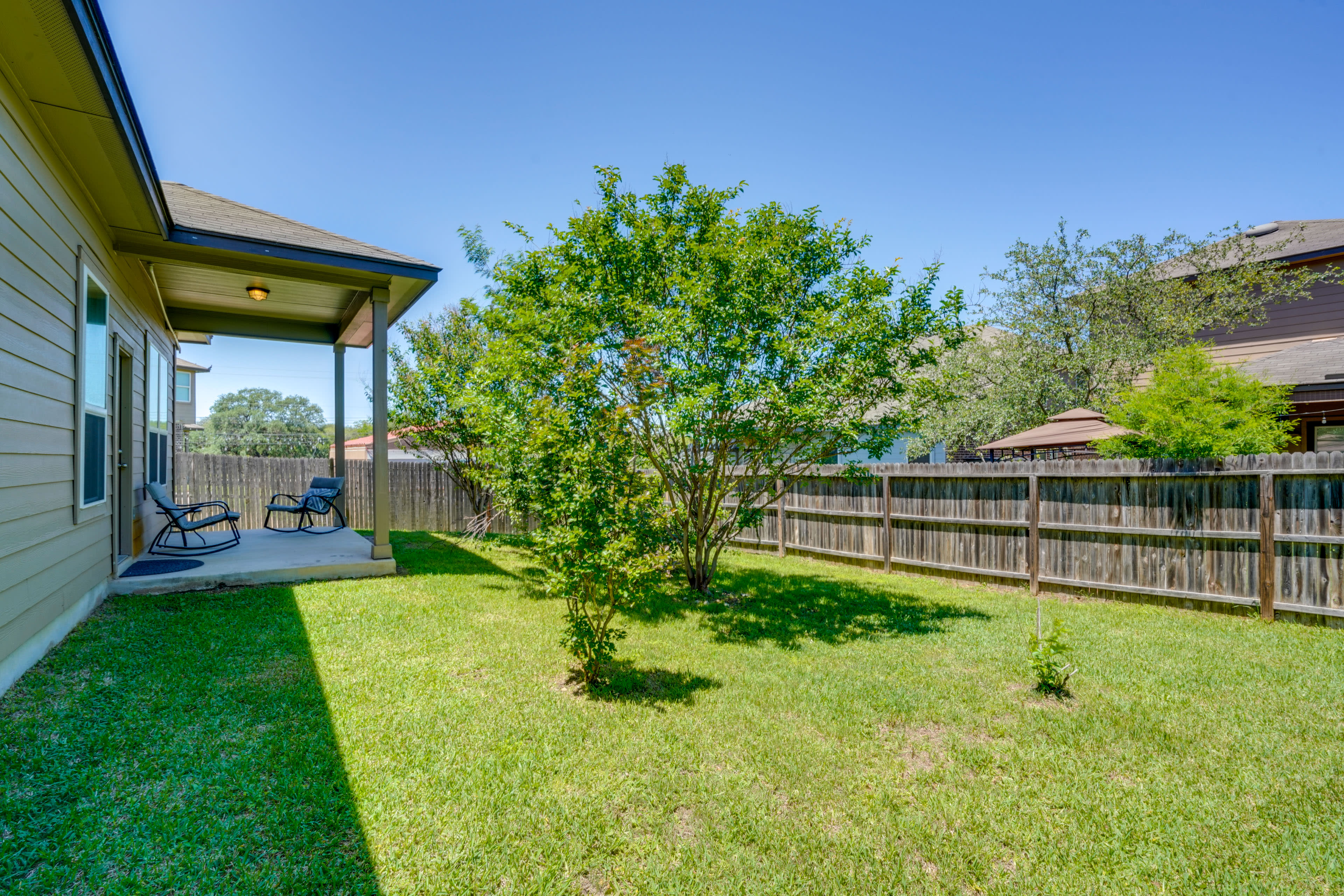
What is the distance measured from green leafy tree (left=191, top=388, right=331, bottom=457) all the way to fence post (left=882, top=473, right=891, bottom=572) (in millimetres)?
32070

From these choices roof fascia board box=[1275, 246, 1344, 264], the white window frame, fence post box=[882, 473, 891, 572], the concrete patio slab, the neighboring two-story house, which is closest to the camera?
the white window frame

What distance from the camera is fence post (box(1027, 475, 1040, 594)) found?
6.61m

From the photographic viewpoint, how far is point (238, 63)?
6.80 meters

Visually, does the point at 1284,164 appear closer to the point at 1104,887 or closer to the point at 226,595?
the point at 1104,887

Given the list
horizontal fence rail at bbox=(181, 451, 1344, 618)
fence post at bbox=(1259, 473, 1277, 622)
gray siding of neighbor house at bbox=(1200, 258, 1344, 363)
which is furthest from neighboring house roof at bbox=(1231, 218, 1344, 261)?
fence post at bbox=(1259, 473, 1277, 622)

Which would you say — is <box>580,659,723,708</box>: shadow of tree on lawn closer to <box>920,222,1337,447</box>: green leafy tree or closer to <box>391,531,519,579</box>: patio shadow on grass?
<box>391,531,519,579</box>: patio shadow on grass

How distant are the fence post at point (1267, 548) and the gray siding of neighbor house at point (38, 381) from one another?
8.74 meters

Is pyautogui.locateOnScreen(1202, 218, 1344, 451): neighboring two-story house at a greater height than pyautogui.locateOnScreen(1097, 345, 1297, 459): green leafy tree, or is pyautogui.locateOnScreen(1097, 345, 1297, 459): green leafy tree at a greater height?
pyautogui.locateOnScreen(1202, 218, 1344, 451): neighboring two-story house

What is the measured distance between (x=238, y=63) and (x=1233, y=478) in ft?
36.1

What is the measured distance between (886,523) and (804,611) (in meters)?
2.67

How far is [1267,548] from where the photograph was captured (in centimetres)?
520

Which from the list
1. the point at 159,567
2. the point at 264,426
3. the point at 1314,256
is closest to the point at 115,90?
the point at 159,567

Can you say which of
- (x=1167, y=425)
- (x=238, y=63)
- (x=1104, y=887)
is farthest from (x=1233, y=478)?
(x=238, y=63)

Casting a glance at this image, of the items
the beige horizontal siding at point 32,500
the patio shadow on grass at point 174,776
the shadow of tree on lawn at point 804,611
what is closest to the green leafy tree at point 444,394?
the shadow of tree on lawn at point 804,611
